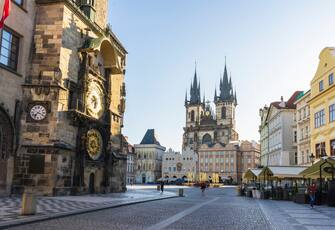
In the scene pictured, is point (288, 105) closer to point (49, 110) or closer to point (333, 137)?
point (333, 137)

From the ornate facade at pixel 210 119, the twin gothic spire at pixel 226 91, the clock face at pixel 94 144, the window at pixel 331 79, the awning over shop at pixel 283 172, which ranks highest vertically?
the twin gothic spire at pixel 226 91

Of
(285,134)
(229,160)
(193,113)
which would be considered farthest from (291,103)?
(193,113)

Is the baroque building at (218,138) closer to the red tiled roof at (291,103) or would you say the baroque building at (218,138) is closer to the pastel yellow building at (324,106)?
the red tiled roof at (291,103)

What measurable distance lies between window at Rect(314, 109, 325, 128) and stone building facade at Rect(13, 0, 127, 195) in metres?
20.9

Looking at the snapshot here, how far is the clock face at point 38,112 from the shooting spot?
985 inches

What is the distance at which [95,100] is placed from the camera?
31125mm

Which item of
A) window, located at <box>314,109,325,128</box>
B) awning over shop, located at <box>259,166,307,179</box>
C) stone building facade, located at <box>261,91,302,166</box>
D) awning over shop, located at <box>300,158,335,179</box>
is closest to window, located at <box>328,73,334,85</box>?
window, located at <box>314,109,325,128</box>

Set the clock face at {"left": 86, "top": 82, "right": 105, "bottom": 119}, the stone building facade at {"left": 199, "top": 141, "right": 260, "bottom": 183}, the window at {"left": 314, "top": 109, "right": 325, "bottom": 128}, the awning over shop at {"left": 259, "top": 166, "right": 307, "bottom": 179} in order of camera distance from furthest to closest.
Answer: the stone building facade at {"left": 199, "top": 141, "right": 260, "bottom": 183} < the window at {"left": 314, "top": 109, "right": 325, "bottom": 128} < the awning over shop at {"left": 259, "top": 166, "right": 307, "bottom": 179} < the clock face at {"left": 86, "top": 82, "right": 105, "bottom": 119}

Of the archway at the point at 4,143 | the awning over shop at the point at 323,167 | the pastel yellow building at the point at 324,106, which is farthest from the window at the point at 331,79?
the archway at the point at 4,143

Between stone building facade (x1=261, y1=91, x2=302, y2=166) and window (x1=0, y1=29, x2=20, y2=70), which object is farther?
stone building facade (x1=261, y1=91, x2=302, y2=166)

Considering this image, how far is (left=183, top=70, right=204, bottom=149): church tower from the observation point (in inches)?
6289

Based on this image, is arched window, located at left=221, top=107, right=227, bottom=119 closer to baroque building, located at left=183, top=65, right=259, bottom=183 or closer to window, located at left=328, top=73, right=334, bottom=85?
baroque building, located at left=183, top=65, right=259, bottom=183

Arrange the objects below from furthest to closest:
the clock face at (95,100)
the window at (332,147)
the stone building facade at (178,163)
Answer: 1. the stone building facade at (178,163)
2. the window at (332,147)
3. the clock face at (95,100)

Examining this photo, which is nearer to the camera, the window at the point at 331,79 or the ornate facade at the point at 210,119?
the window at the point at 331,79
